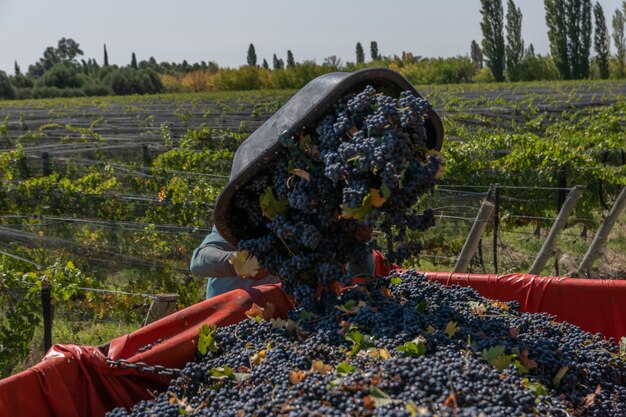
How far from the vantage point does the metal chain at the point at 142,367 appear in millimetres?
2496

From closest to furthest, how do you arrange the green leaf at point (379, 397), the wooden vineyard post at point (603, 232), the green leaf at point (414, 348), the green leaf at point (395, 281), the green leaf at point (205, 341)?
the green leaf at point (379, 397)
the green leaf at point (414, 348)
the green leaf at point (205, 341)
the green leaf at point (395, 281)
the wooden vineyard post at point (603, 232)

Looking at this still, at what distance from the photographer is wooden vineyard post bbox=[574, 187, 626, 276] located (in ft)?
21.7

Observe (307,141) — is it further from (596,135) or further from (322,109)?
(596,135)

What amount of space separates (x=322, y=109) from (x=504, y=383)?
1.16 meters

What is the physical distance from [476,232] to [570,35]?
52001mm

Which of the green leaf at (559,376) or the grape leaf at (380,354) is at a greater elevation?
the grape leaf at (380,354)

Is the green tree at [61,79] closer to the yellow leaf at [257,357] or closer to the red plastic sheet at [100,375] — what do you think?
the red plastic sheet at [100,375]

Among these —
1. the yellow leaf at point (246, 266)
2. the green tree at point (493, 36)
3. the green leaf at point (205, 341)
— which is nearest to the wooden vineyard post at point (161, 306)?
the yellow leaf at point (246, 266)

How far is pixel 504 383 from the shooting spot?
2.07m

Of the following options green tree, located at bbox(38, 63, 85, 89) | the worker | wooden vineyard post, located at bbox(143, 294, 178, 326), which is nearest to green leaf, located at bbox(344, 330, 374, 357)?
A: the worker

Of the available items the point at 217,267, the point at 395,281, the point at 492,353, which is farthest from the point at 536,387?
the point at 217,267

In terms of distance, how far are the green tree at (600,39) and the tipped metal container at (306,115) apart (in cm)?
5472

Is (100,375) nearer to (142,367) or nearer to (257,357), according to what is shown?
(142,367)

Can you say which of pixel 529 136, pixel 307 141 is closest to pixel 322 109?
pixel 307 141
